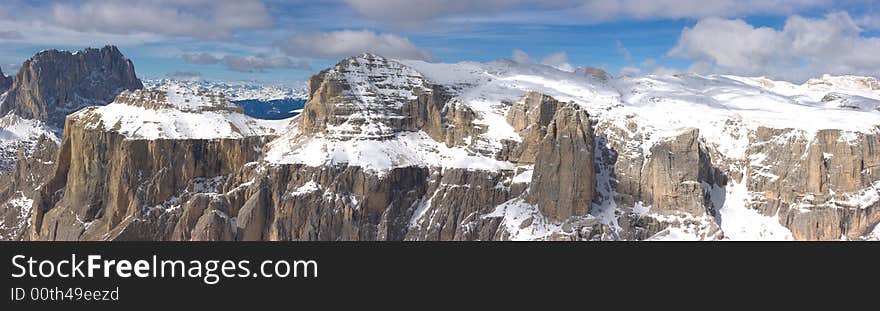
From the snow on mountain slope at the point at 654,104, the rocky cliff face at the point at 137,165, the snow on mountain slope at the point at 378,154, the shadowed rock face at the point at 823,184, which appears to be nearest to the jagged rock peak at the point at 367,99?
the snow on mountain slope at the point at 378,154

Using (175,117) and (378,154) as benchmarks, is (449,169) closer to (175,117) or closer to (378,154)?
(378,154)

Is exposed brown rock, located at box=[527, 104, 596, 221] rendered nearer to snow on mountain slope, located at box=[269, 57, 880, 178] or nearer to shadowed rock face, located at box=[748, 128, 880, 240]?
snow on mountain slope, located at box=[269, 57, 880, 178]

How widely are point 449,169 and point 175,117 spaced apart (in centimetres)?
6793

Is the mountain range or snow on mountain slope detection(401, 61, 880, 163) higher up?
snow on mountain slope detection(401, 61, 880, 163)

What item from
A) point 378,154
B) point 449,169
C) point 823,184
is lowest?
point 823,184

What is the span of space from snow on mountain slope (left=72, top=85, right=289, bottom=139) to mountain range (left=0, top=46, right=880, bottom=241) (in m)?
0.47

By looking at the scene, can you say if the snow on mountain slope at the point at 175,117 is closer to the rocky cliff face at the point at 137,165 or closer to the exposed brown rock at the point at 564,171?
the rocky cliff face at the point at 137,165

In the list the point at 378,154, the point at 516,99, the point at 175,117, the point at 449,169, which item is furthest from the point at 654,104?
the point at 175,117

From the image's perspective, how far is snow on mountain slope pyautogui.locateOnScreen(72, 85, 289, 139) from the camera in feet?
517

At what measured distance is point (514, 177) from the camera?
492 feet

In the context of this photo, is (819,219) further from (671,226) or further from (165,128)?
(165,128)

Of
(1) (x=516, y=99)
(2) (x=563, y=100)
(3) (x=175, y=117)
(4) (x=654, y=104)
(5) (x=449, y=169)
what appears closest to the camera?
(5) (x=449, y=169)

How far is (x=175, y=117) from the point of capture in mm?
161625

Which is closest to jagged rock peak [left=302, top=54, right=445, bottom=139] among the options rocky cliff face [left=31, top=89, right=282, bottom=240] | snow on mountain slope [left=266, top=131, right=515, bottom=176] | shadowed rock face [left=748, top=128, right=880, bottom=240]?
snow on mountain slope [left=266, top=131, right=515, bottom=176]
